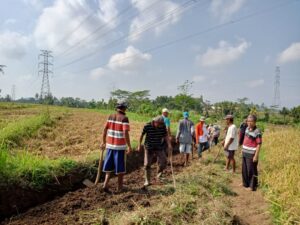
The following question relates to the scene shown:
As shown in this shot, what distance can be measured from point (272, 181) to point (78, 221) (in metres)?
4.17

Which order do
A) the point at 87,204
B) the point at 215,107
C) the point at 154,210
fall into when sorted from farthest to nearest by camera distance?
the point at 215,107 → the point at 87,204 → the point at 154,210

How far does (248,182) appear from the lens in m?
7.29

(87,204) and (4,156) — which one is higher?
(4,156)

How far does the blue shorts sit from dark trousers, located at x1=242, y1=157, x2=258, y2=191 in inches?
115

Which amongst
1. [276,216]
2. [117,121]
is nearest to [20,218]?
[117,121]

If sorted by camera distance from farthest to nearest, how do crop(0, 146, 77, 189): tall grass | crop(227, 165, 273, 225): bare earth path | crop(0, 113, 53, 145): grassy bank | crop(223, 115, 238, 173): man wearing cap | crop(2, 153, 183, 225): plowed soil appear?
crop(0, 113, 53, 145): grassy bank
crop(223, 115, 238, 173): man wearing cap
crop(0, 146, 77, 189): tall grass
crop(227, 165, 273, 225): bare earth path
crop(2, 153, 183, 225): plowed soil

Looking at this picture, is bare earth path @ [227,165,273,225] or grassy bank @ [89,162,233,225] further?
bare earth path @ [227,165,273,225]

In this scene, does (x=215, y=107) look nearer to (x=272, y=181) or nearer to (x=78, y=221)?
(x=272, y=181)

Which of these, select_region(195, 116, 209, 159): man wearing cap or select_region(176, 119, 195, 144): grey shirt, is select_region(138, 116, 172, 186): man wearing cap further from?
select_region(195, 116, 209, 159): man wearing cap

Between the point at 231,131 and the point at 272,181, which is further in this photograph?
the point at 231,131

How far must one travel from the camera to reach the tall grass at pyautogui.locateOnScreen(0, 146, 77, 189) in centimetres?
597

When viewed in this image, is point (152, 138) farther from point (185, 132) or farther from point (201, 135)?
point (201, 135)

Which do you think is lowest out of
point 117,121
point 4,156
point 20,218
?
point 20,218

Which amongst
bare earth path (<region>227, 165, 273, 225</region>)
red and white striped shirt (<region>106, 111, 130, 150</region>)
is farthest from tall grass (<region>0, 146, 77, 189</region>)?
bare earth path (<region>227, 165, 273, 225</region>)
